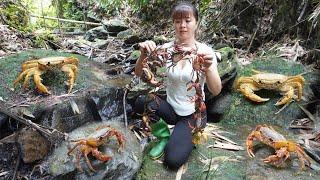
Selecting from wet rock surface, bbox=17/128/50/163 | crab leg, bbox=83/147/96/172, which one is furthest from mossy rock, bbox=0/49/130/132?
crab leg, bbox=83/147/96/172

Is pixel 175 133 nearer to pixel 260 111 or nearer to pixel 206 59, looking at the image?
pixel 206 59

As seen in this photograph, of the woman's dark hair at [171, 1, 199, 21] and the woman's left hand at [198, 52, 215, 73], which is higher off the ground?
the woman's dark hair at [171, 1, 199, 21]

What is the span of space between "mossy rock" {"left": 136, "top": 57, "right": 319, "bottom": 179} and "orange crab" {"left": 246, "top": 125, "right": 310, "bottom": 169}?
7 centimetres

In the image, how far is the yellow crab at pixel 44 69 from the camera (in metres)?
4.33

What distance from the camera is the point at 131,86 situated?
4.85 m

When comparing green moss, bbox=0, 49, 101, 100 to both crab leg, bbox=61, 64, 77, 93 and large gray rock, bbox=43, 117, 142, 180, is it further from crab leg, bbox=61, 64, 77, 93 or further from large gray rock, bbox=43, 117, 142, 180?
large gray rock, bbox=43, 117, 142, 180

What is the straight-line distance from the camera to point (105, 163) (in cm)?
362

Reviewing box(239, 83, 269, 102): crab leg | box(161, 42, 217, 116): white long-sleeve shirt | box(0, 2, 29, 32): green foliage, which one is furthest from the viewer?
box(0, 2, 29, 32): green foliage

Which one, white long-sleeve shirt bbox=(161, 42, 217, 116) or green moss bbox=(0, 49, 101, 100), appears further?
green moss bbox=(0, 49, 101, 100)

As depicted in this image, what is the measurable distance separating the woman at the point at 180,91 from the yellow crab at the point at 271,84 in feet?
3.43

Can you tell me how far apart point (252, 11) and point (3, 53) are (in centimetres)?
Result: 413

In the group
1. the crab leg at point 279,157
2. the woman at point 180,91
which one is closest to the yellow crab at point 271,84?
the woman at point 180,91

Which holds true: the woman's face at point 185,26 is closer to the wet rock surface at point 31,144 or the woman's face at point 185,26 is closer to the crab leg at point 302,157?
the crab leg at point 302,157

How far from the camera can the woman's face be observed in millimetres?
3588
